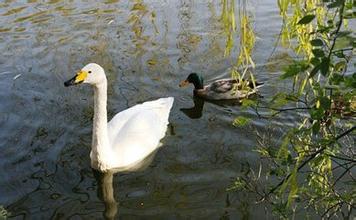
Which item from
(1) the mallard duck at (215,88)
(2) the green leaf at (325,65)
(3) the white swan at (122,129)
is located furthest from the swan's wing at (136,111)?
(2) the green leaf at (325,65)

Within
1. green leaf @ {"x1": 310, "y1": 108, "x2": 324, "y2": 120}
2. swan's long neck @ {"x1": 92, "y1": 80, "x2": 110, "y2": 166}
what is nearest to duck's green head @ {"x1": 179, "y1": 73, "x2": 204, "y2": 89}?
swan's long neck @ {"x1": 92, "y1": 80, "x2": 110, "y2": 166}

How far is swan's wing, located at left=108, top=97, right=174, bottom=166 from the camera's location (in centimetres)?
629

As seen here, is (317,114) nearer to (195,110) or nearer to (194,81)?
(195,110)

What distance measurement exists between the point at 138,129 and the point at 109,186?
1186mm

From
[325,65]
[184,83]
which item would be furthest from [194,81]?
[325,65]

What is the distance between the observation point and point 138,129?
262 inches

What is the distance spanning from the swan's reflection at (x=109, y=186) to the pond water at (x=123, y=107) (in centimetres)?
2

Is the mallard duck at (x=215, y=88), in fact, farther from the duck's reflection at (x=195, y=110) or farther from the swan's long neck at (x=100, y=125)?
the swan's long neck at (x=100, y=125)

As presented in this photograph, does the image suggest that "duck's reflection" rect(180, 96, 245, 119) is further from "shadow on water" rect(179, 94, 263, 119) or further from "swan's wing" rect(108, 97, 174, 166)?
"swan's wing" rect(108, 97, 174, 166)

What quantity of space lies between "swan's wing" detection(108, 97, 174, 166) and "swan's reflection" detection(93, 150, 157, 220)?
84 mm

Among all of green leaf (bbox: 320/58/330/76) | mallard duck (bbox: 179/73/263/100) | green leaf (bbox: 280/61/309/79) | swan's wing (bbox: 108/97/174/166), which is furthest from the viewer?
mallard duck (bbox: 179/73/263/100)

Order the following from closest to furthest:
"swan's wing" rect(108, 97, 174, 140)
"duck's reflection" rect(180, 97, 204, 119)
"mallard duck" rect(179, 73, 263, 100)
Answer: "swan's wing" rect(108, 97, 174, 140) → "duck's reflection" rect(180, 97, 204, 119) → "mallard duck" rect(179, 73, 263, 100)

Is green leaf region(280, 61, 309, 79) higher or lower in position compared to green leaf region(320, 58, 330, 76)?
lower

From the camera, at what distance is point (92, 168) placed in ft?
19.8
